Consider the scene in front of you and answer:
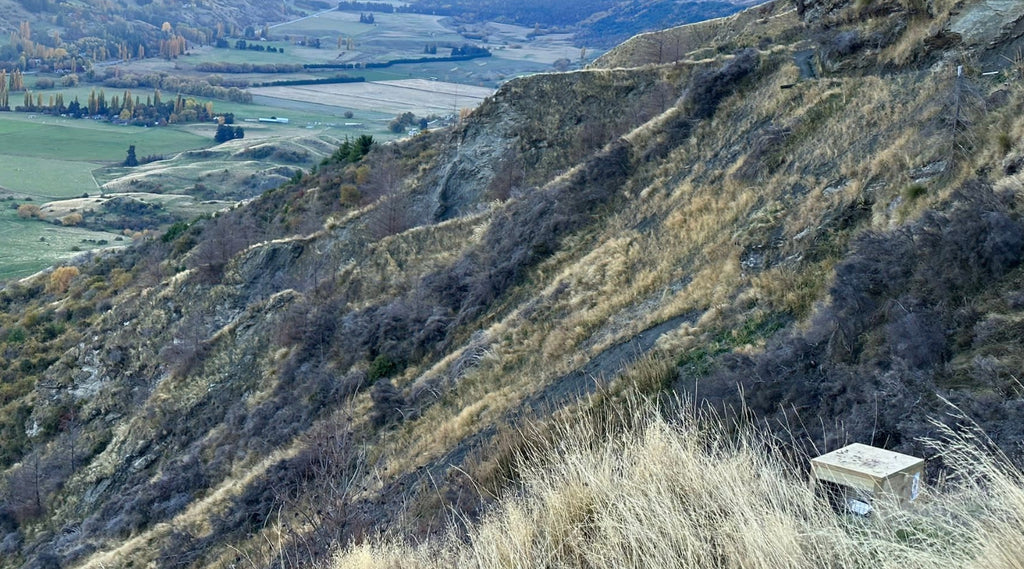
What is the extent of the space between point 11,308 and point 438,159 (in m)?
30.3

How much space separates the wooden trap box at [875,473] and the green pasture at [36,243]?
3496 inches

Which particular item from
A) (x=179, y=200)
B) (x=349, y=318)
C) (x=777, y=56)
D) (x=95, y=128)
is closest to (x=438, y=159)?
(x=349, y=318)

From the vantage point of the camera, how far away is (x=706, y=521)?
5.21m

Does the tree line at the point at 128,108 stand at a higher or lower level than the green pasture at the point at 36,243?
higher

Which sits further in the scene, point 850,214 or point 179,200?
point 179,200

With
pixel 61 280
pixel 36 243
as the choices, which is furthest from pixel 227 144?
pixel 61 280

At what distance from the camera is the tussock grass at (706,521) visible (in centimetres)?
455

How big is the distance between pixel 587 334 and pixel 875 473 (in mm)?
10440

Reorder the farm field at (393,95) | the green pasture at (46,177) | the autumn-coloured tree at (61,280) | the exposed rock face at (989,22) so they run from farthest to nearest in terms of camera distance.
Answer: the farm field at (393,95) → the green pasture at (46,177) → the autumn-coloured tree at (61,280) → the exposed rock face at (989,22)

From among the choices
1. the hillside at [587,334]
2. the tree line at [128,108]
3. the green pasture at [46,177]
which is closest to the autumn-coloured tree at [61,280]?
the hillside at [587,334]

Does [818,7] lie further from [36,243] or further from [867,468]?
[36,243]

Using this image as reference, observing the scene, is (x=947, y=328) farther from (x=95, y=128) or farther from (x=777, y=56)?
(x=95, y=128)

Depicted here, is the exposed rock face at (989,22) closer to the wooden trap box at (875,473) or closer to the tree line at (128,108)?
the wooden trap box at (875,473)

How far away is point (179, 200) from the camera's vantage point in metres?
106
